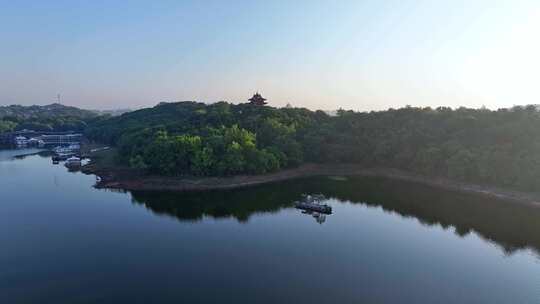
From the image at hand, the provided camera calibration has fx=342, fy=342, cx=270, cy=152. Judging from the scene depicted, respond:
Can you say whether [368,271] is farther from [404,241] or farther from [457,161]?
[457,161]

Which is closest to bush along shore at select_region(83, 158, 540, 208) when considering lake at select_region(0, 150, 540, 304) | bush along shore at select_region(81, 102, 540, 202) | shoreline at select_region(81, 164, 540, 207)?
shoreline at select_region(81, 164, 540, 207)

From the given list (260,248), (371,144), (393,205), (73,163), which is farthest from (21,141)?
(393,205)

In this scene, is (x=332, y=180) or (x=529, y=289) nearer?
Answer: (x=529, y=289)

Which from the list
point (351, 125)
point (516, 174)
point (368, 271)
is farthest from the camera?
point (351, 125)

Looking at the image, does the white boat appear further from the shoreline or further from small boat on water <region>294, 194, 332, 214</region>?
small boat on water <region>294, 194, 332, 214</region>

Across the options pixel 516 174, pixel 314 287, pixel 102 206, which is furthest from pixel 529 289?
pixel 102 206

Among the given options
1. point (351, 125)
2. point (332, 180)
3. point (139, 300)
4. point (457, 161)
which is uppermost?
point (351, 125)

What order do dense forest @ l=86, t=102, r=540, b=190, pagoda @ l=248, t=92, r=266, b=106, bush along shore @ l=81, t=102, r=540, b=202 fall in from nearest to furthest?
1. dense forest @ l=86, t=102, r=540, b=190
2. bush along shore @ l=81, t=102, r=540, b=202
3. pagoda @ l=248, t=92, r=266, b=106
